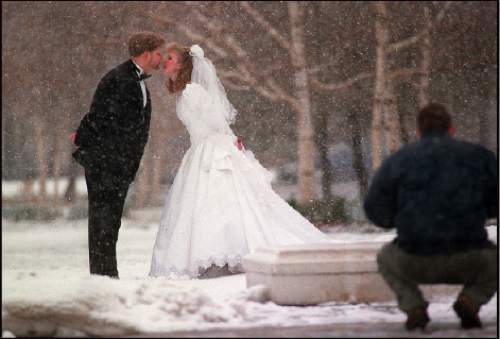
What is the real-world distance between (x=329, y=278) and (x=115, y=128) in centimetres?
265

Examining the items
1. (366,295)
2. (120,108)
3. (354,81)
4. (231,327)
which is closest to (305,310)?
(366,295)

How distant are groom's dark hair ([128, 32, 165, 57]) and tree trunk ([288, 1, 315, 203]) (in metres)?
14.4

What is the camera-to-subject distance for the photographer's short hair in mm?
7016

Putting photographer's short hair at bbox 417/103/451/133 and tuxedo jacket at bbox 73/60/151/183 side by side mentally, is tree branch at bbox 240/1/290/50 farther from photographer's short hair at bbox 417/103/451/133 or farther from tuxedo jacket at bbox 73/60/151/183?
photographer's short hair at bbox 417/103/451/133

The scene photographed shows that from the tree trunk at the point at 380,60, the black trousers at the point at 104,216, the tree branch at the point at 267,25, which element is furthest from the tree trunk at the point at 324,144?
the black trousers at the point at 104,216

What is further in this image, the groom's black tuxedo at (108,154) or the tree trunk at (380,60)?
the tree trunk at (380,60)

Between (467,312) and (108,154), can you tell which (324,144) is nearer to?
(108,154)

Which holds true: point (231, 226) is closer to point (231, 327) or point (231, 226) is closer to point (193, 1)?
point (231, 327)

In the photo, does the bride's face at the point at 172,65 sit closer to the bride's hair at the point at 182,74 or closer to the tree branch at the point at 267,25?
the bride's hair at the point at 182,74

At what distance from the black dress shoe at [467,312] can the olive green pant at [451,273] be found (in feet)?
0.11

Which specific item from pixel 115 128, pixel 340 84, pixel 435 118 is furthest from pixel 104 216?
pixel 340 84

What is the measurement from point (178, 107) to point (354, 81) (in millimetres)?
13609

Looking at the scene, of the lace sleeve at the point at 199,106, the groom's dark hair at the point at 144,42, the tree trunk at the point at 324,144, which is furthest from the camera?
the tree trunk at the point at 324,144

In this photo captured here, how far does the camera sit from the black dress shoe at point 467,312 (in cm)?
684
